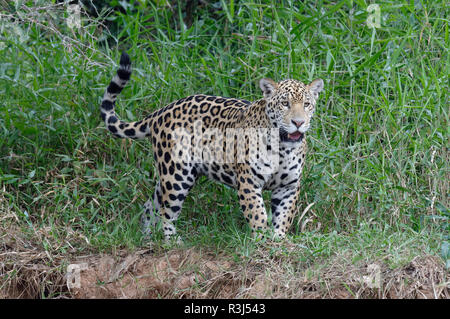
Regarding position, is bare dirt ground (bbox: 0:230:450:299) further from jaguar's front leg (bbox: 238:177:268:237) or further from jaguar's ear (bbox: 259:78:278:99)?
jaguar's ear (bbox: 259:78:278:99)

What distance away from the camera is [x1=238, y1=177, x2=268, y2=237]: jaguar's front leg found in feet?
18.5

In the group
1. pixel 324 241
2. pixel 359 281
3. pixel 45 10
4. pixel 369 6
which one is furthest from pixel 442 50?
pixel 45 10

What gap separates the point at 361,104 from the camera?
6430 millimetres

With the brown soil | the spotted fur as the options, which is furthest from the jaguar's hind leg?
the brown soil

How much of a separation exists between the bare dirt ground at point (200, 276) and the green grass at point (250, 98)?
17 cm

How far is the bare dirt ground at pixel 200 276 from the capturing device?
480 cm

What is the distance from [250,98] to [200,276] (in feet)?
7.99

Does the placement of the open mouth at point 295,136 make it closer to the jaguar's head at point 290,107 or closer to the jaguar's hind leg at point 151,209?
the jaguar's head at point 290,107

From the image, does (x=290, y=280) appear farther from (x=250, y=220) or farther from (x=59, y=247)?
(x=59, y=247)

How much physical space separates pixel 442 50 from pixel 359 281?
3145 mm

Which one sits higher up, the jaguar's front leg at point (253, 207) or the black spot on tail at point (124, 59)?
the black spot on tail at point (124, 59)

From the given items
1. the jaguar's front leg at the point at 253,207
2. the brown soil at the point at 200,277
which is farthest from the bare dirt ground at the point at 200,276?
the jaguar's front leg at the point at 253,207

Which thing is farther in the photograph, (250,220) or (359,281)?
(250,220)

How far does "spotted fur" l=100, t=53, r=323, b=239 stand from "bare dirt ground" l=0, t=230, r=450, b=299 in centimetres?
49
